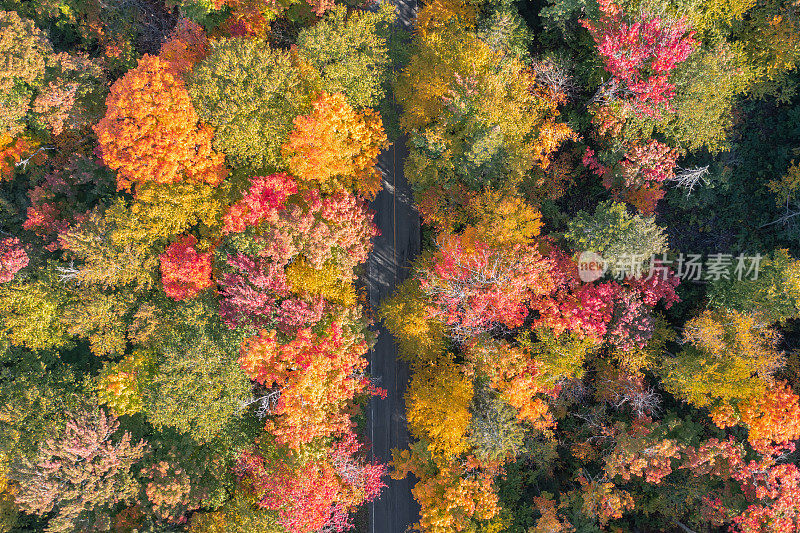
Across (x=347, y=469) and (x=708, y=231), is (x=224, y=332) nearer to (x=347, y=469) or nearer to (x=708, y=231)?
(x=347, y=469)

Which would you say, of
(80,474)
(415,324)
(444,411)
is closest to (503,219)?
(415,324)

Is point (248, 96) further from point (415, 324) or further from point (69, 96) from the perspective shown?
point (415, 324)

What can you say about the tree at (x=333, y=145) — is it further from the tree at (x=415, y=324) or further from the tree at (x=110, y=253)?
the tree at (x=110, y=253)

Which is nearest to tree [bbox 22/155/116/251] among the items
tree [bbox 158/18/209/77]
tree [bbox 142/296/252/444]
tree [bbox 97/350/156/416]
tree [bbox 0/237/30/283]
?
tree [bbox 0/237/30/283]

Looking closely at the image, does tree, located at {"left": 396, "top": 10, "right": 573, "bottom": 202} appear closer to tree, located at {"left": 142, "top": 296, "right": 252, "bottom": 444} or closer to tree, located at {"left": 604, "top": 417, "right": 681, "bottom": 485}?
tree, located at {"left": 142, "top": 296, "right": 252, "bottom": 444}

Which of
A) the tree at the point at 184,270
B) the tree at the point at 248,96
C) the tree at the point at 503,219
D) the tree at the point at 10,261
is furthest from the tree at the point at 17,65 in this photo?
the tree at the point at 503,219

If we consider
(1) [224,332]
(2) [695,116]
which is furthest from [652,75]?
(1) [224,332]
